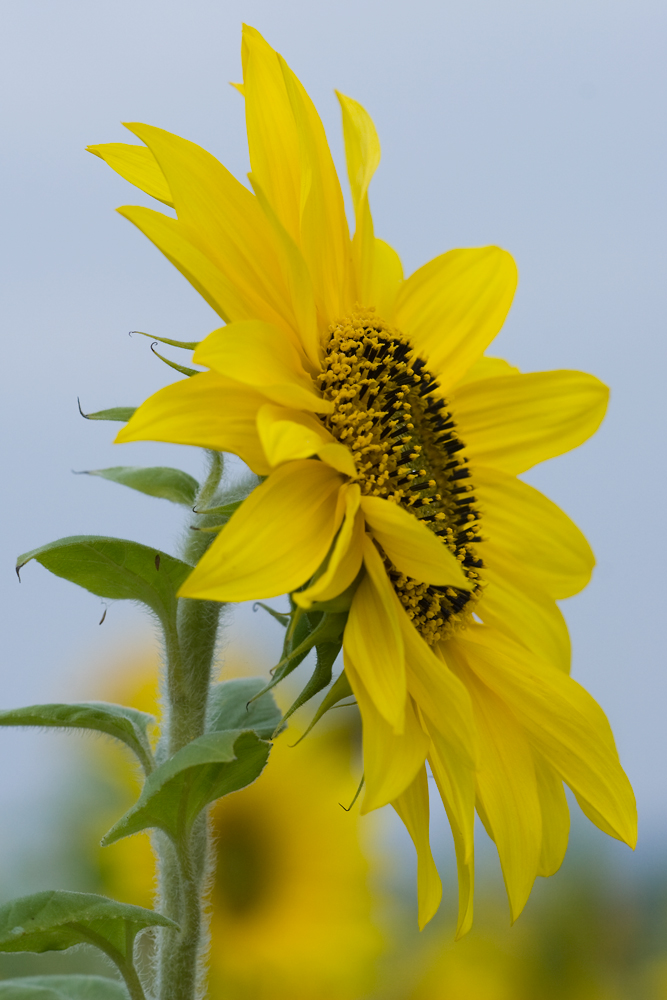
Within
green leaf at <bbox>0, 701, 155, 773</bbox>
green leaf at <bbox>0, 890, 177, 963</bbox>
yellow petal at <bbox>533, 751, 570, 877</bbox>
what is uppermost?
yellow petal at <bbox>533, 751, 570, 877</bbox>

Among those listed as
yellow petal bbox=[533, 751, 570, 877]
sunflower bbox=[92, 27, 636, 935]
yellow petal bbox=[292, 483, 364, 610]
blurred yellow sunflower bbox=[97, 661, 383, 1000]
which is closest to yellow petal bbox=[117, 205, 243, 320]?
sunflower bbox=[92, 27, 636, 935]

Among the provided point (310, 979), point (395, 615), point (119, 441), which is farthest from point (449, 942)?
point (119, 441)

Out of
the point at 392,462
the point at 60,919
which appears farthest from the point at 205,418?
the point at 60,919

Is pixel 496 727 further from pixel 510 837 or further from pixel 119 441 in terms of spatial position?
pixel 119 441

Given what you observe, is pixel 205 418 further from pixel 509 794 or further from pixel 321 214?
pixel 509 794

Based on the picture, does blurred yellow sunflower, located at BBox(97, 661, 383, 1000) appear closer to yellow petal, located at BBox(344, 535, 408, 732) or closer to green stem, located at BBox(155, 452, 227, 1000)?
green stem, located at BBox(155, 452, 227, 1000)

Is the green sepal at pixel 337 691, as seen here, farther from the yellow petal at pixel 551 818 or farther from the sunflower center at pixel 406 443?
the yellow petal at pixel 551 818
